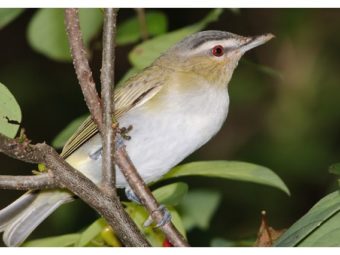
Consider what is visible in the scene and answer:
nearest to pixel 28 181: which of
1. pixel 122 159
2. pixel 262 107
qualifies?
pixel 122 159

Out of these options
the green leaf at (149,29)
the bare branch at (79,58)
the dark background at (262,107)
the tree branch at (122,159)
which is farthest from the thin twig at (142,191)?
the dark background at (262,107)

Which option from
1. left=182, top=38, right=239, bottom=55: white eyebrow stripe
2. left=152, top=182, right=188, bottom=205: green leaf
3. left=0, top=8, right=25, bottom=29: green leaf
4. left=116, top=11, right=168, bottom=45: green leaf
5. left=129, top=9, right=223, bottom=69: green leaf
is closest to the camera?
left=152, top=182, right=188, bottom=205: green leaf

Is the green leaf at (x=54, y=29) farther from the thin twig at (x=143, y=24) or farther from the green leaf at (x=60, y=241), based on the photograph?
the green leaf at (x=60, y=241)

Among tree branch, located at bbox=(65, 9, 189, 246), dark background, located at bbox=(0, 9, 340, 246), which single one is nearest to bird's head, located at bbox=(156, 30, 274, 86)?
tree branch, located at bbox=(65, 9, 189, 246)

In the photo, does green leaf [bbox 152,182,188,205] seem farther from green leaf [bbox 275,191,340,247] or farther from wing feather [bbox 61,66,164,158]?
green leaf [bbox 275,191,340,247]

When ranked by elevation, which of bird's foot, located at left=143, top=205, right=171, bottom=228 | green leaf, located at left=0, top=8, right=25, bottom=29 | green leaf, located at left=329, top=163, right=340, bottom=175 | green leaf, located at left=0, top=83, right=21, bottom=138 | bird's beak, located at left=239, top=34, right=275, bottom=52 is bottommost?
green leaf, located at left=329, top=163, right=340, bottom=175

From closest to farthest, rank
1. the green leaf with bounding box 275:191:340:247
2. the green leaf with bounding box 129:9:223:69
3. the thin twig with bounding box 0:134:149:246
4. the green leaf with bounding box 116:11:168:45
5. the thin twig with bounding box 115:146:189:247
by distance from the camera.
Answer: the green leaf with bounding box 275:191:340:247 < the thin twig with bounding box 0:134:149:246 < the thin twig with bounding box 115:146:189:247 < the green leaf with bounding box 129:9:223:69 < the green leaf with bounding box 116:11:168:45

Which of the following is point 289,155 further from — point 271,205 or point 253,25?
point 253,25

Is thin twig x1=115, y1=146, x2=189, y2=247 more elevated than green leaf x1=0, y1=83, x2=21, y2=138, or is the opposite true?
green leaf x1=0, y1=83, x2=21, y2=138
